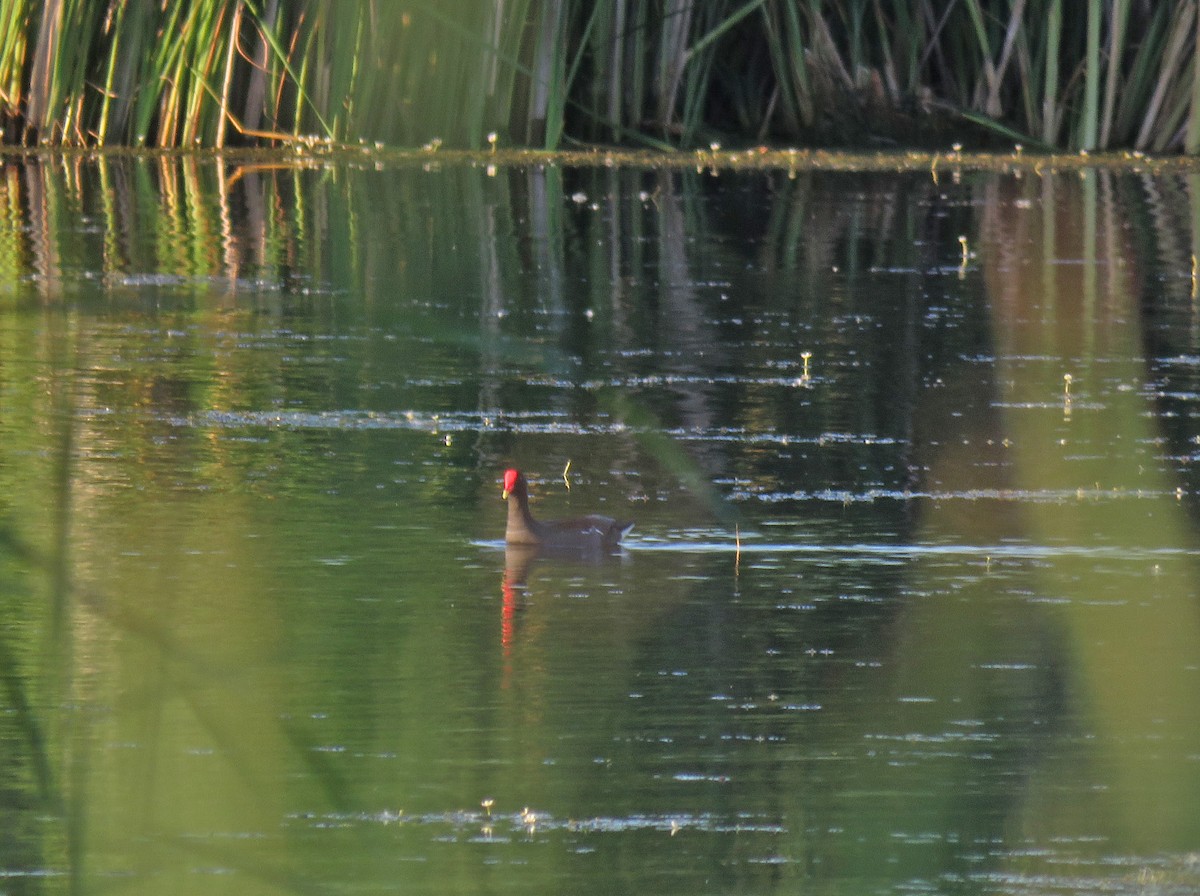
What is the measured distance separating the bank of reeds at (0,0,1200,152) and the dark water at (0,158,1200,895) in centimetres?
587

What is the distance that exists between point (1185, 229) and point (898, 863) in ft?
39.2

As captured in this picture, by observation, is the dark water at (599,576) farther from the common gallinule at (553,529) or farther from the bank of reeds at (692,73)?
the bank of reeds at (692,73)

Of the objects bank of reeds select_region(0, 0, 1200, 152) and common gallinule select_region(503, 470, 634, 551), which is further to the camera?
bank of reeds select_region(0, 0, 1200, 152)

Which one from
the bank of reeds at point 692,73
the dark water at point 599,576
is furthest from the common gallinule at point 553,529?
the bank of reeds at point 692,73

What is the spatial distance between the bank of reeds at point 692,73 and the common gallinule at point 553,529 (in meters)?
11.6

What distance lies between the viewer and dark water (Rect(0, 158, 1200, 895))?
3.75 metres

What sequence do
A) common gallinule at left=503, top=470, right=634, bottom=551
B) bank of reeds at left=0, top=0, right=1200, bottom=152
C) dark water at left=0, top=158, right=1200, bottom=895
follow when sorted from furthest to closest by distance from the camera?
bank of reeds at left=0, top=0, right=1200, bottom=152
common gallinule at left=503, top=470, right=634, bottom=551
dark water at left=0, top=158, right=1200, bottom=895

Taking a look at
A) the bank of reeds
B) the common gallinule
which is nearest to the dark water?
the common gallinule

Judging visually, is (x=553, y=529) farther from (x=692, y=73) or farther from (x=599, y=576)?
(x=692, y=73)

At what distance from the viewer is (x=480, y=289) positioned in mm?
11875

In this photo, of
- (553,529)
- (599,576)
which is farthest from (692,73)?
(599,576)

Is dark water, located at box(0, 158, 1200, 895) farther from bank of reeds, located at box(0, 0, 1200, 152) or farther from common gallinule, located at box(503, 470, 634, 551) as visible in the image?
bank of reeds, located at box(0, 0, 1200, 152)

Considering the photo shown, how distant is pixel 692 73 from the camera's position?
19969 mm

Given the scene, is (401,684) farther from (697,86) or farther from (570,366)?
(697,86)
